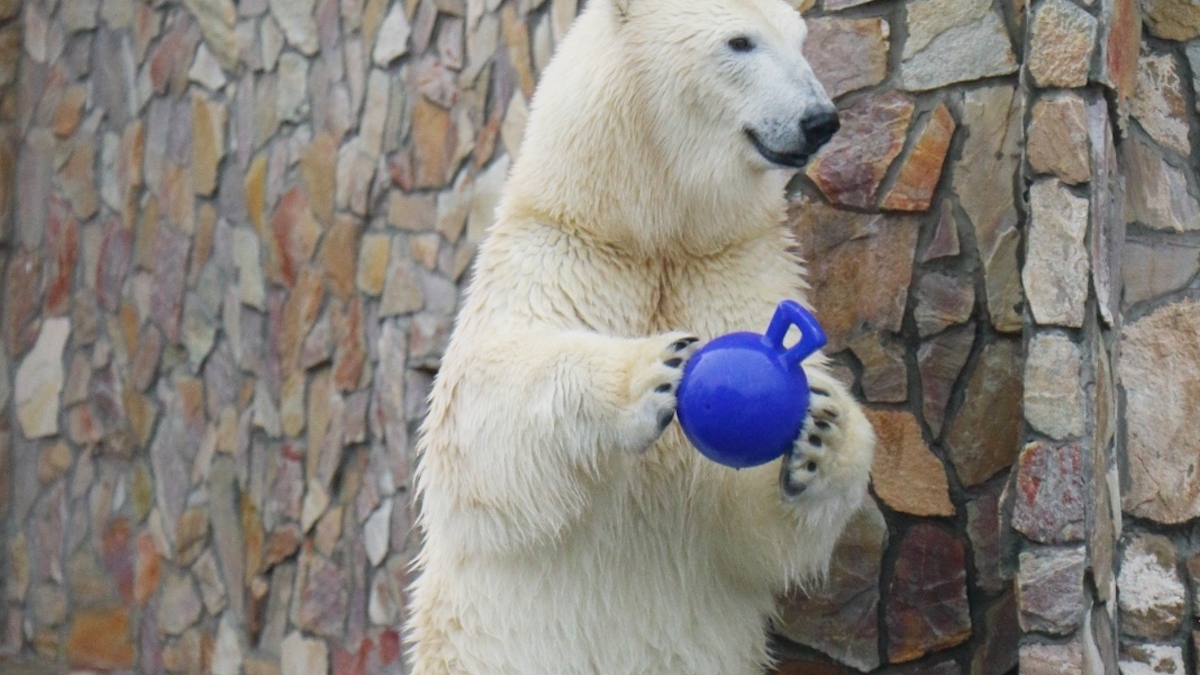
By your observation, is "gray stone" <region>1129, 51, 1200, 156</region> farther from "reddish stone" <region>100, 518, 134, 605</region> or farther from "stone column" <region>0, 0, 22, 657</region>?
"stone column" <region>0, 0, 22, 657</region>

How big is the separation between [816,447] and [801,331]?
228 millimetres

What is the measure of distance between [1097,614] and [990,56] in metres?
1.13

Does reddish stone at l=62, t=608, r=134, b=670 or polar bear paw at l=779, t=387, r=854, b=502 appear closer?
polar bear paw at l=779, t=387, r=854, b=502

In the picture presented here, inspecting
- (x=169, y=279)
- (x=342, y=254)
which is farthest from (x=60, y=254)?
(x=342, y=254)

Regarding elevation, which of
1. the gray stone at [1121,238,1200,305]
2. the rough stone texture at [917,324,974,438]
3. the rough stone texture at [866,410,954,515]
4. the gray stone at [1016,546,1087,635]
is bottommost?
the rough stone texture at [866,410,954,515]

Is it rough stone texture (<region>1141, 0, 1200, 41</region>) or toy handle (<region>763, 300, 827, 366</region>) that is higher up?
rough stone texture (<region>1141, 0, 1200, 41</region>)

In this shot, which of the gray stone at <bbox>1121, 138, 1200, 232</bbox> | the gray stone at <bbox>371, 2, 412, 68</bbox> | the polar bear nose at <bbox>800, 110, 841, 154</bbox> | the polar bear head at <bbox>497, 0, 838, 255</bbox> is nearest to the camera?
the polar bear nose at <bbox>800, 110, 841, 154</bbox>

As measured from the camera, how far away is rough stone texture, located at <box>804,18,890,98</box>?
310 cm

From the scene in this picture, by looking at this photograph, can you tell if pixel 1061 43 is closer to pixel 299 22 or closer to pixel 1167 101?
pixel 1167 101

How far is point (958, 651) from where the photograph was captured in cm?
299

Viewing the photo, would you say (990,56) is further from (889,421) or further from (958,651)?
(958,651)

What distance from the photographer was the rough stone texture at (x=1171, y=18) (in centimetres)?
287

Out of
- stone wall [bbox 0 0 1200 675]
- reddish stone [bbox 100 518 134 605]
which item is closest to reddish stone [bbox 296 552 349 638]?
stone wall [bbox 0 0 1200 675]

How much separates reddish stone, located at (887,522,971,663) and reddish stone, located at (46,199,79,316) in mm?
4189
